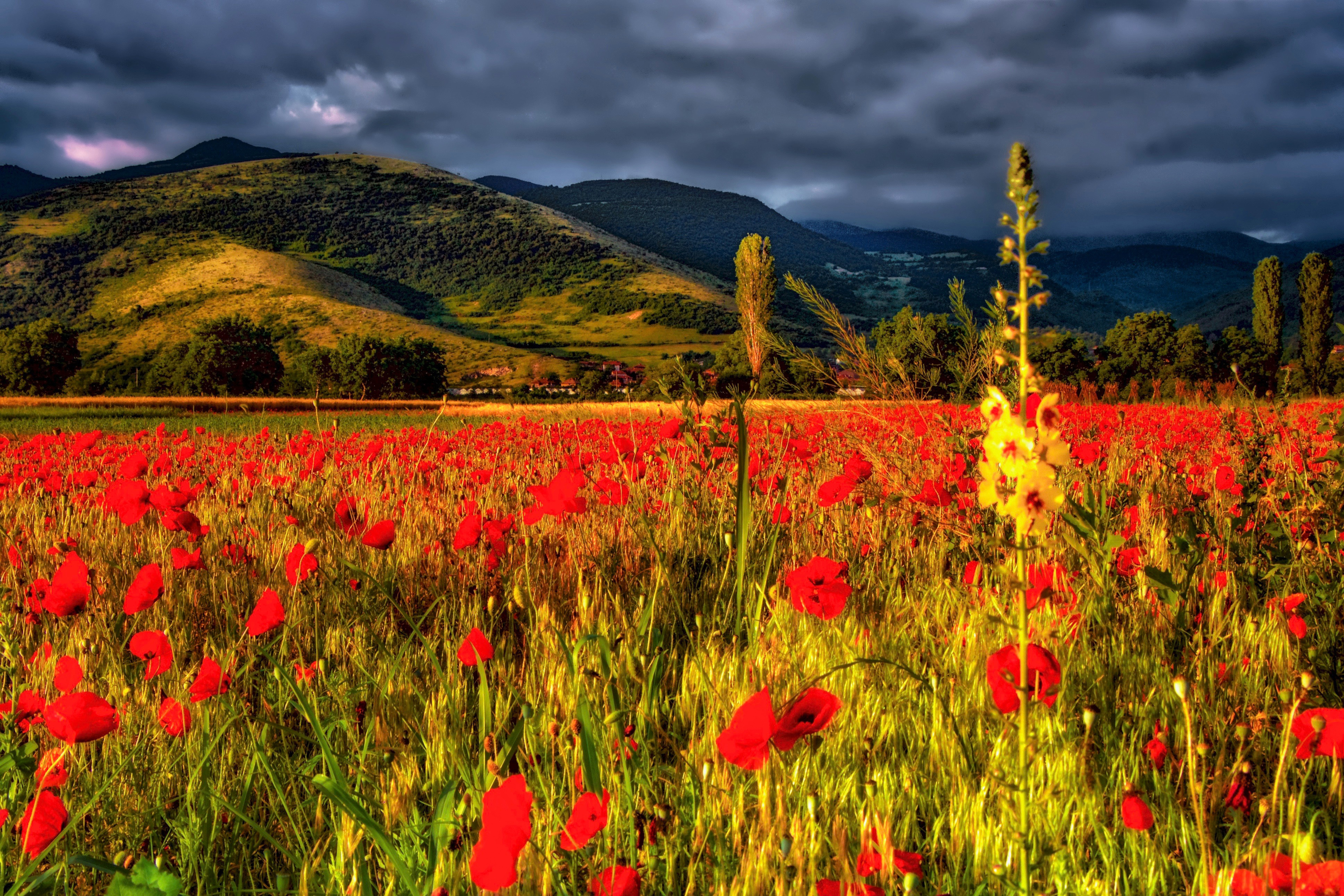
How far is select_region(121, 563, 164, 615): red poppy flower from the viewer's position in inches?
59.9

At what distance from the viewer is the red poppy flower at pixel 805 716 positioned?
2.97 feet

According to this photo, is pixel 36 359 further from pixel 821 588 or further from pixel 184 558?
pixel 821 588

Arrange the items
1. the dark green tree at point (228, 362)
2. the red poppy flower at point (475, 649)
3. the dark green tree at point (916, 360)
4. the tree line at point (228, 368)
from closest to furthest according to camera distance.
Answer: the red poppy flower at point (475, 649) → the dark green tree at point (916, 360) → the tree line at point (228, 368) → the dark green tree at point (228, 362)

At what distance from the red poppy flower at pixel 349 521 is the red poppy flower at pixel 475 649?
1.06 m

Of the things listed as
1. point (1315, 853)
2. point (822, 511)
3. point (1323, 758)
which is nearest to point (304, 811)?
point (1315, 853)

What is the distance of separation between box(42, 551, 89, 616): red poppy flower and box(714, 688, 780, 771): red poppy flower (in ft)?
4.87

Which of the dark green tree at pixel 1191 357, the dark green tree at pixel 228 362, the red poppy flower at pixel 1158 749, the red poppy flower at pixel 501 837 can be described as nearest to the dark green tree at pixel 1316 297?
the dark green tree at pixel 1191 357

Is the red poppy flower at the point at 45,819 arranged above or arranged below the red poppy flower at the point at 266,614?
below

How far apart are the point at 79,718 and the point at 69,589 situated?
29.3 inches

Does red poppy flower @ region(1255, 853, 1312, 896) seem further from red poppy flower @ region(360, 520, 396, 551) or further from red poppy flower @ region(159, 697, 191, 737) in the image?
red poppy flower @ region(360, 520, 396, 551)

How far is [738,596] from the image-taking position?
1.79 metres

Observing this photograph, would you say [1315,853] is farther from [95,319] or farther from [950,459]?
[95,319]

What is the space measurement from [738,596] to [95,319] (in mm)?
126081

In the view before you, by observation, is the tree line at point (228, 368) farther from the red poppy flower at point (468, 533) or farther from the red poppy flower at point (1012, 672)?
the red poppy flower at point (1012, 672)
